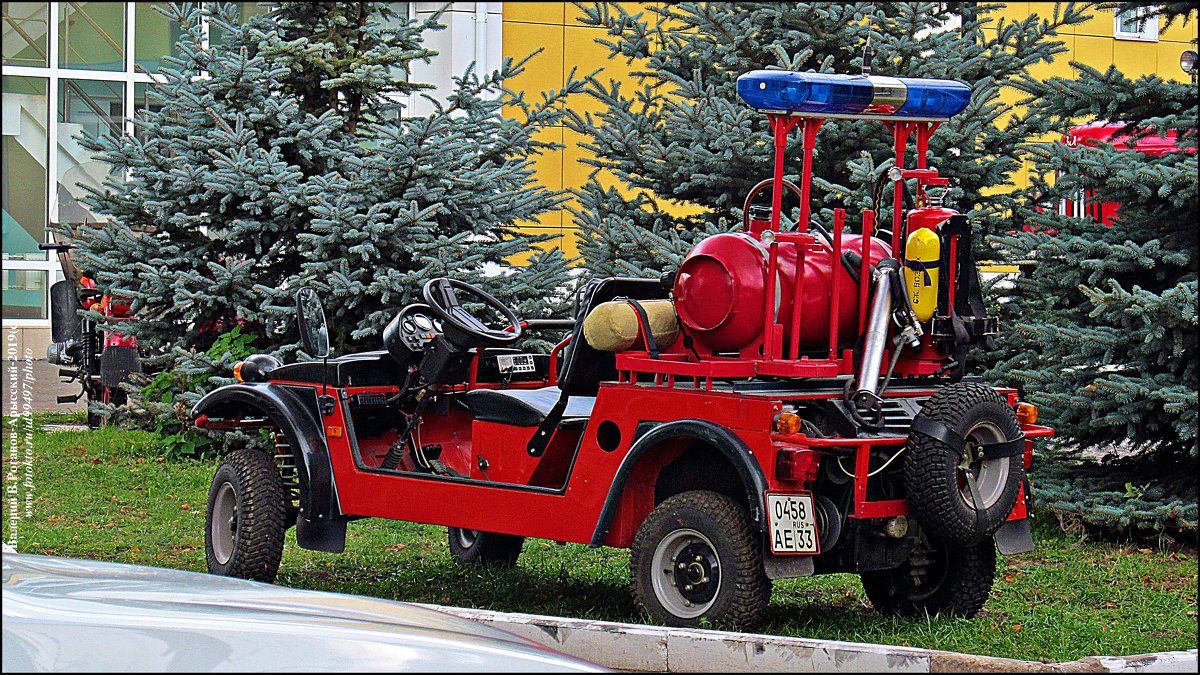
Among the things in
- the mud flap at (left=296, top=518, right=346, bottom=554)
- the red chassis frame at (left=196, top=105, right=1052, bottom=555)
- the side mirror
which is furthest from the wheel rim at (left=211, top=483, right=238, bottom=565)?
the side mirror

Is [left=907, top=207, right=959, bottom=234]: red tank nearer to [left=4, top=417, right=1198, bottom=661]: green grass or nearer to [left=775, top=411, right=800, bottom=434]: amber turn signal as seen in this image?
[left=775, top=411, right=800, bottom=434]: amber turn signal

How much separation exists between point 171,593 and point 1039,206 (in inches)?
324

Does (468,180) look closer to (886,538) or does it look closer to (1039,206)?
(1039,206)

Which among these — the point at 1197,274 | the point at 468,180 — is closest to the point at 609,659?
the point at 1197,274

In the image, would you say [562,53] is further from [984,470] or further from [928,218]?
[984,470]

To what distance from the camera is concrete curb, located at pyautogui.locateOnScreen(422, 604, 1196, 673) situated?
529cm

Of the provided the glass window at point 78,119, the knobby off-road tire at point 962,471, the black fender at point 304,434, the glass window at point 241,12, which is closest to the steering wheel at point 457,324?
the black fender at point 304,434

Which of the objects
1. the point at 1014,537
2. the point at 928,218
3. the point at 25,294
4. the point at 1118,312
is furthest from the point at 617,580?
the point at 25,294

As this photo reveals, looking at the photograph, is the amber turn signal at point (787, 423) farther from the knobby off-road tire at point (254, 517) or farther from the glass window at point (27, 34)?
the glass window at point (27, 34)

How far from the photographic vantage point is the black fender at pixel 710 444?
19.1 ft

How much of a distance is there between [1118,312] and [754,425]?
3977 millimetres

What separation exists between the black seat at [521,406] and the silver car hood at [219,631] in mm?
3409

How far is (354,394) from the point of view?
7.52 metres

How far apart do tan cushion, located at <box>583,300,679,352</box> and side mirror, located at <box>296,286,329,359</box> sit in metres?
1.67
